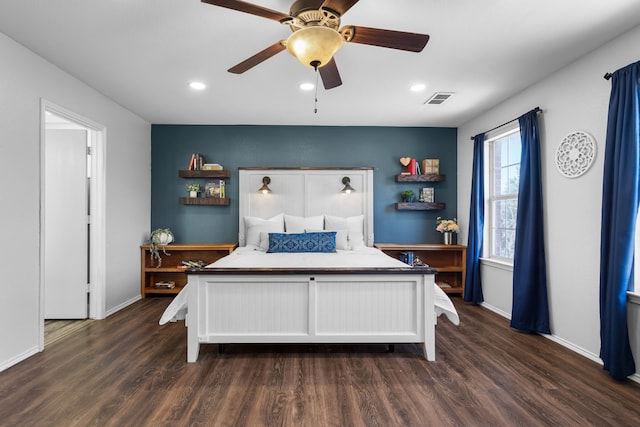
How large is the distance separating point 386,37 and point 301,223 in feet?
9.86

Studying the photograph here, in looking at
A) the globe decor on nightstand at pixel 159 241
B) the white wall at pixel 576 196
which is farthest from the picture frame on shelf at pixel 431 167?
the globe decor on nightstand at pixel 159 241

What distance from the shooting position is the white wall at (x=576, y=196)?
264 centimetres

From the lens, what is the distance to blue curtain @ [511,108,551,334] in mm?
3225

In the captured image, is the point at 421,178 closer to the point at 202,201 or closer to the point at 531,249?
the point at 531,249

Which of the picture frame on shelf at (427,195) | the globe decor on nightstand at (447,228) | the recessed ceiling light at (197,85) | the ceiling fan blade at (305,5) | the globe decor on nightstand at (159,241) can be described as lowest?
the globe decor on nightstand at (159,241)

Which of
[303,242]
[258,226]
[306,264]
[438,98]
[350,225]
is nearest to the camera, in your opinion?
[306,264]

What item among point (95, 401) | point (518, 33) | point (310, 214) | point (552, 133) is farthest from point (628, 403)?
point (310, 214)

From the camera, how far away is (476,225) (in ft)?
14.1

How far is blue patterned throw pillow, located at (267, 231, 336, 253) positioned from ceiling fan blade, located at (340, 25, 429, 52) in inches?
95.2

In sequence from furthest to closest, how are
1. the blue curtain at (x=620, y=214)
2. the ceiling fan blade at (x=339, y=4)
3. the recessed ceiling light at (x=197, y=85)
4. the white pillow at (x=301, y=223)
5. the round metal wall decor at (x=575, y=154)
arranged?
the white pillow at (x=301, y=223)
the recessed ceiling light at (x=197, y=85)
the round metal wall decor at (x=575, y=154)
the blue curtain at (x=620, y=214)
the ceiling fan blade at (x=339, y=4)

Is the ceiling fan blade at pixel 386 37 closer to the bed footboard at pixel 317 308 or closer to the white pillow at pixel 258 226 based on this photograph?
the bed footboard at pixel 317 308

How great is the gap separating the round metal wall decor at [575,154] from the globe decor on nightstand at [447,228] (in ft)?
6.22

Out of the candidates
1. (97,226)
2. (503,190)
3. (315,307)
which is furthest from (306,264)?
(503,190)

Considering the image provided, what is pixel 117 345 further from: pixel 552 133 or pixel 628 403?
pixel 552 133
